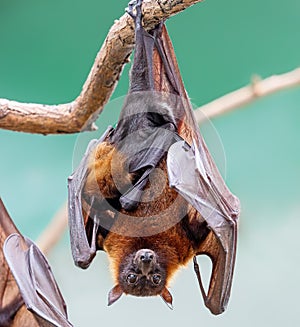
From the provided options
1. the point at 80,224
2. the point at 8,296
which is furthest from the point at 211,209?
the point at 8,296

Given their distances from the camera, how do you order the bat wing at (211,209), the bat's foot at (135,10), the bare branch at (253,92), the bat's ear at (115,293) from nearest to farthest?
the bat wing at (211,209)
the bat's foot at (135,10)
the bat's ear at (115,293)
the bare branch at (253,92)

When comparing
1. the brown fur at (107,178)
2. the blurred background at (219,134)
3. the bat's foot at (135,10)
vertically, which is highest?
the bat's foot at (135,10)

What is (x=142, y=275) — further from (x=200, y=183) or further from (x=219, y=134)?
(x=219, y=134)

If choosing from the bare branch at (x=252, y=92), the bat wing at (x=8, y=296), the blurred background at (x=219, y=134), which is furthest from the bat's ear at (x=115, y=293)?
the blurred background at (x=219, y=134)

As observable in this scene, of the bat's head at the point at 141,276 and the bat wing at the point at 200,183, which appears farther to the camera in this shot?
the bat's head at the point at 141,276

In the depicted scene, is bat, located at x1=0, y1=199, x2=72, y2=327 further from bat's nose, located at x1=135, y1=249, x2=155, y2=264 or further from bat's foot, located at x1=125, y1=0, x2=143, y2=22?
bat's foot, located at x1=125, y1=0, x2=143, y2=22

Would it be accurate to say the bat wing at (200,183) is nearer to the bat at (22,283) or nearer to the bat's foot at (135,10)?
the bat's foot at (135,10)
